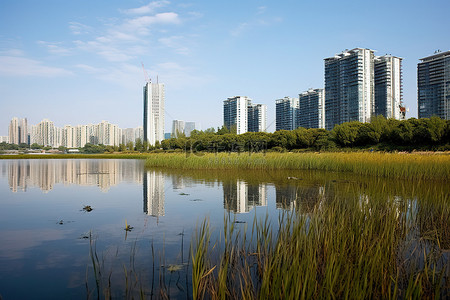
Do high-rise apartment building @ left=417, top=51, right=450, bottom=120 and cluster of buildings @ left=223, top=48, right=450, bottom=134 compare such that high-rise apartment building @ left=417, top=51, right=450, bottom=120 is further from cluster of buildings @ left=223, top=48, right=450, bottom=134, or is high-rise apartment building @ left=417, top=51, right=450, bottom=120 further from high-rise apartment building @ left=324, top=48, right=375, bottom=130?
high-rise apartment building @ left=324, top=48, right=375, bottom=130

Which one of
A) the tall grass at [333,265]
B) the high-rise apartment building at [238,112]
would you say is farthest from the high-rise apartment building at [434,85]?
the tall grass at [333,265]

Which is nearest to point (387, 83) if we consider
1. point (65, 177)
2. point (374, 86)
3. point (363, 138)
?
point (374, 86)

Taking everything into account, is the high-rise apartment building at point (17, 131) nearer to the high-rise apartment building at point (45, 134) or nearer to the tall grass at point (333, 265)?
the high-rise apartment building at point (45, 134)

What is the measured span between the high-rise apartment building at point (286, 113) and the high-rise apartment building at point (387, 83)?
29.2 metres

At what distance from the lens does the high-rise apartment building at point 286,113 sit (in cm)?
9944

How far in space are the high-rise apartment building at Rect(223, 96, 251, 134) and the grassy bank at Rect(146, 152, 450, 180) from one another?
87551 millimetres

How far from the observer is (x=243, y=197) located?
343 inches

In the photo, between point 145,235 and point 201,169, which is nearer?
point 145,235

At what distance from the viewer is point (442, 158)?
12.5m

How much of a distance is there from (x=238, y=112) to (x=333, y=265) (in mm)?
107463

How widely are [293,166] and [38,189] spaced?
12677 mm

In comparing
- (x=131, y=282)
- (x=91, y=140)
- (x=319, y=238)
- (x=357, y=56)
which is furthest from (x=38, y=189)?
(x=91, y=140)

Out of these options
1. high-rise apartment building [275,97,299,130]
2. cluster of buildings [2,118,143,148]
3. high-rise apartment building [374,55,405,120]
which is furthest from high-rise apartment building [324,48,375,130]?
cluster of buildings [2,118,143,148]

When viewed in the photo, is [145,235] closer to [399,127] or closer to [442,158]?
[442,158]
